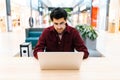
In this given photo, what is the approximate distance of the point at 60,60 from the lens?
1.78 metres

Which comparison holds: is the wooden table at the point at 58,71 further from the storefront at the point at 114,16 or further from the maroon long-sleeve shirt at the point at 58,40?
the storefront at the point at 114,16

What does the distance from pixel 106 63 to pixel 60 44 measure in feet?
2.22

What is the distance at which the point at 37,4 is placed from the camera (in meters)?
14.7

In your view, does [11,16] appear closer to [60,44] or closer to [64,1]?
[64,1]

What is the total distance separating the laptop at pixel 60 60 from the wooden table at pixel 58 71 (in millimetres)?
39

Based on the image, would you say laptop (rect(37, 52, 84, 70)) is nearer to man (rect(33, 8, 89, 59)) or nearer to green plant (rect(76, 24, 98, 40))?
man (rect(33, 8, 89, 59))

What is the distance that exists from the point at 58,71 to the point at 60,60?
5.4 inches

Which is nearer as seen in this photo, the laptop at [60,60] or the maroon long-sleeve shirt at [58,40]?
the laptop at [60,60]

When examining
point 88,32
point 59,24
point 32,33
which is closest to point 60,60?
point 59,24

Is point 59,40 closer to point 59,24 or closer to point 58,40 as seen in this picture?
point 58,40

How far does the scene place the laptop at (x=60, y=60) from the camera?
5.68ft

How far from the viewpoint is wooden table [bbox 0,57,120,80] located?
1.72 meters

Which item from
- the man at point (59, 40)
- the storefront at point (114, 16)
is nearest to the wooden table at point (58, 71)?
the man at point (59, 40)

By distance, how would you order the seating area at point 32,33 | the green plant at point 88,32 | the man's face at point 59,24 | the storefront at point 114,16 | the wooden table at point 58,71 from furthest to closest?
the storefront at point 114,16, the seating area at point 32,33, the green plant at point 88,32, the man's face at point 59,24, the wooden table at point 58,71
